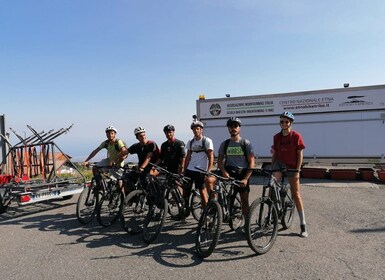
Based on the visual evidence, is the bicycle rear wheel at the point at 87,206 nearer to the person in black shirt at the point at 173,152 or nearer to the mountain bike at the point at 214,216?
the person in black shirt at the point at 173,152

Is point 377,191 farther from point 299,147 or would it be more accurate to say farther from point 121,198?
point 121,198

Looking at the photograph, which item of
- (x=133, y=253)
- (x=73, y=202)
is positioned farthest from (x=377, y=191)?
(x=73, y=202)

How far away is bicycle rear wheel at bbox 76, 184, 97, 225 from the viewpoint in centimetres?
667

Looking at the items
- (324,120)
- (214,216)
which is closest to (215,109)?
(324,120)

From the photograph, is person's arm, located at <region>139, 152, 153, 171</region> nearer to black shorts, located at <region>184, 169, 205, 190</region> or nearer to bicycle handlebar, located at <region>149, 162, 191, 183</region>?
bicycle handlebar, located at <region>149, 162, 191, 183</region>

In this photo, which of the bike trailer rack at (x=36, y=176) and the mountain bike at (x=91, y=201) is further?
the bike trailer rack at (x=36, y=176)

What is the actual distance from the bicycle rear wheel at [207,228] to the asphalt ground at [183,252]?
0.16m

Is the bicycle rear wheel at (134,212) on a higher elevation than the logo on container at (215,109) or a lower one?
lower

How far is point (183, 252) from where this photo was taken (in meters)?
4.91

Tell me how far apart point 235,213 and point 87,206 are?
3.22 meters

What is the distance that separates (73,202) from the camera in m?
9.11

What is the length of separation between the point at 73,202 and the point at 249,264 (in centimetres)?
628

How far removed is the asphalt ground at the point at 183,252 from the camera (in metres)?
4.18

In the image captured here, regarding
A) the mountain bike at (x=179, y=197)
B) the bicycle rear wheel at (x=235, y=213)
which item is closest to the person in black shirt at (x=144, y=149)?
the mountain bike at (x=179, y=197)
